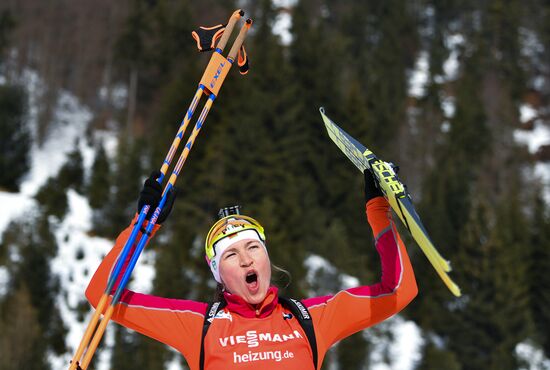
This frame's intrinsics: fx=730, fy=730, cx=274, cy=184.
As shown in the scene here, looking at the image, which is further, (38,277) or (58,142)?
(58,142)

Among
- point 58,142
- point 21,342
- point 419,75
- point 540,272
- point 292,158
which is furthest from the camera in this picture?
point 419,75

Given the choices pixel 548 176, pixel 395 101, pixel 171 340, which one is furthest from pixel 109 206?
pixel 548 176

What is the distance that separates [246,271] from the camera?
3.78 metres

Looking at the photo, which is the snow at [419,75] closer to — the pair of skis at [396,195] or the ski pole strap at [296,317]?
the pair of skis at [396,195]

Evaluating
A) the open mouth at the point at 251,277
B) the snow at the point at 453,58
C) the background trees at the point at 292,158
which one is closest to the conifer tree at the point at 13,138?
the background trees at the point at 292,158

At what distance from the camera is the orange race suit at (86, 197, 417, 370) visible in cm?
362

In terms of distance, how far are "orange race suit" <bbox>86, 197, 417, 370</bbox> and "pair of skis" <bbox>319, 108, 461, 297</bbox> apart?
25cm

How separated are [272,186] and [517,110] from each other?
31189 mm

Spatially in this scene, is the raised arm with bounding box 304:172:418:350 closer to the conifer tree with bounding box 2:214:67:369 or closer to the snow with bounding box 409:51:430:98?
the conifer tree with bounding box 2:214:67:369

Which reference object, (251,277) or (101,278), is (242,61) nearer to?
(251,277)

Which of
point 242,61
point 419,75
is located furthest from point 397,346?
point 419,75

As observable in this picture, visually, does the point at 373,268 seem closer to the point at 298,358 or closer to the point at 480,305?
the point at 480,305

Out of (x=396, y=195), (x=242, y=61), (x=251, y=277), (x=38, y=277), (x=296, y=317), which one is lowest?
(x=38, y=277)

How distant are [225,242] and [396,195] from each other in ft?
3.27
